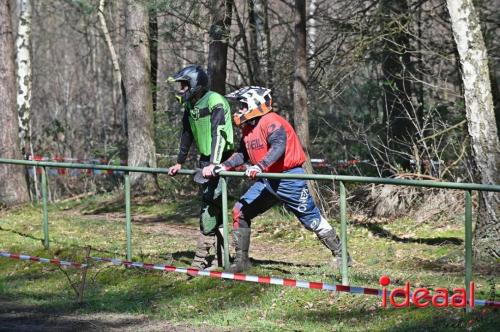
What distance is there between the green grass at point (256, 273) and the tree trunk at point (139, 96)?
3.00 meters

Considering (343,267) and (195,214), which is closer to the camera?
(343,267)

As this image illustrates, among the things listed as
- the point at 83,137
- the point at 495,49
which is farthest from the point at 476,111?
the point at 83,137

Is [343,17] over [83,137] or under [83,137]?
over

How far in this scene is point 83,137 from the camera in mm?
25938

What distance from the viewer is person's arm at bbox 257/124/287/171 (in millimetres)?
8945

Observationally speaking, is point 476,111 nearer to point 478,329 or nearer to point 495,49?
point 478,329

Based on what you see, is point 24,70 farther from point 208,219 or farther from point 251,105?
point 251,105

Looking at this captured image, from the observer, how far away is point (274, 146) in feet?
29.6

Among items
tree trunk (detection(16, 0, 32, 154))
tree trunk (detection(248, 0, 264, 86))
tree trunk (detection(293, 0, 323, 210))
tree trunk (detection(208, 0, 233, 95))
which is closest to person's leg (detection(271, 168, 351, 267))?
tree trunk (detection(293, 0, 323, 210))

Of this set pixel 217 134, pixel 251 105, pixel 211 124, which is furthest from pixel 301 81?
pixel 251 105

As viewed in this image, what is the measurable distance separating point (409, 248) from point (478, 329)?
4928 mm

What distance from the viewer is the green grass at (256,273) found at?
8.16 m

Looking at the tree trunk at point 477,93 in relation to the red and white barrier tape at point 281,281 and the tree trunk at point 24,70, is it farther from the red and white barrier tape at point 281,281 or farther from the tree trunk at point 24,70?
the tree trunk at point 24,70

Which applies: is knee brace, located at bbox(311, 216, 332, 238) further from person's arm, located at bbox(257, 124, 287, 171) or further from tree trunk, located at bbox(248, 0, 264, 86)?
tree trunk, located at bbox(248, 0, 264, 86)
